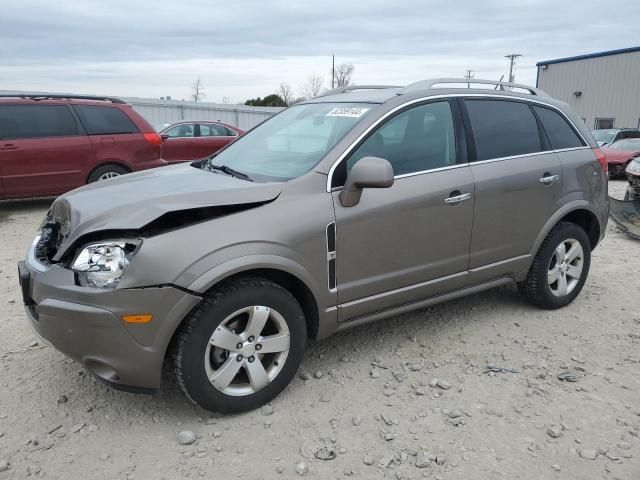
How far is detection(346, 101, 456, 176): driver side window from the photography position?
10.8ft

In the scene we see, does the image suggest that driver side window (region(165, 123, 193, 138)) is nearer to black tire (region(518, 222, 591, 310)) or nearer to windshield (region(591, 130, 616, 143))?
black tire (region(518, 222, 591, 310))

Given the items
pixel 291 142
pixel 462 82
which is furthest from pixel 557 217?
pixel 291 142

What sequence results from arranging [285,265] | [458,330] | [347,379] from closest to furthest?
1. [285,265]
2. [347,379]
3. [458,330]

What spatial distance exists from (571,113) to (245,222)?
311 cm

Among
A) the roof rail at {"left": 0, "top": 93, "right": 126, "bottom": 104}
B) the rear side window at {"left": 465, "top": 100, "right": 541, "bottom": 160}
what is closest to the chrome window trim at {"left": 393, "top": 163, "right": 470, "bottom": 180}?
the rear side window at {"left": 465, "top": 100, "right": 541, "bottom": 160}

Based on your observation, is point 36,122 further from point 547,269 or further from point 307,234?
point 547,269

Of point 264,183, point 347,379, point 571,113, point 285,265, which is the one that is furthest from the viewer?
point 571,113

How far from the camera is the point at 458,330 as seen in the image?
158 inches

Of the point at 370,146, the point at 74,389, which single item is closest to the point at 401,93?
the point at 370,146

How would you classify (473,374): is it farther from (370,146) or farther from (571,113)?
(571,113)

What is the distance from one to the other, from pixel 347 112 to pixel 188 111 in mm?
22253

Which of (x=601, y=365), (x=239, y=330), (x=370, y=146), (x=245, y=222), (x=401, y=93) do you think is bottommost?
(x=601, y=365)

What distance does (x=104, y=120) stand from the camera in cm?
834

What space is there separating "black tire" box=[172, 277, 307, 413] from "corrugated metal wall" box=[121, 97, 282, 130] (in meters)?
20.2
